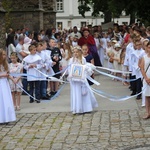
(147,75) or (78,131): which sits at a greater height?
(147,75)

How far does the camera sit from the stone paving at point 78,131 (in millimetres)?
8633

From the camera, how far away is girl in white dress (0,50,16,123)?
10484 millimetres

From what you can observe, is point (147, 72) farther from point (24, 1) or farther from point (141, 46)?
point (24, 1)

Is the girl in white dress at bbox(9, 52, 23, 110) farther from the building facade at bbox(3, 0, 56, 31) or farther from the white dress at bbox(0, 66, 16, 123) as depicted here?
the building facade at bbox(3, 0, 56, 31)

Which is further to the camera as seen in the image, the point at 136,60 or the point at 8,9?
the point at 8,9

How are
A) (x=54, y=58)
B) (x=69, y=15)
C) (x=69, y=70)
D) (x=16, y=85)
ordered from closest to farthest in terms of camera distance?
(x=69, y=70), (x=16, y=85), (x=54, y=58), (x=69, y=15)

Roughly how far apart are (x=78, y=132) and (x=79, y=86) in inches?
80.4

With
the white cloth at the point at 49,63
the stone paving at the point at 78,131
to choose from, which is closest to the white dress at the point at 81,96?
the stone paving at the point at 78,131

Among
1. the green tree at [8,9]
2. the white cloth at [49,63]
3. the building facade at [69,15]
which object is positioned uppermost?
the green tree at [8,9]

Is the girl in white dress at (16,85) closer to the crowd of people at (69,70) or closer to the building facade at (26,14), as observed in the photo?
the crowd of people at (69,70)

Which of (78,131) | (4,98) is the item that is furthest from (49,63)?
(78,131)

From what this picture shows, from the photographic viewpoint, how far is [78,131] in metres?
9.69

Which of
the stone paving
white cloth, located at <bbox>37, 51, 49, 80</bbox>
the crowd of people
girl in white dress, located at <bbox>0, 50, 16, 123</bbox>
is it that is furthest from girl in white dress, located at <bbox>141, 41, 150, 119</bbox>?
white cloth, located at <bbox>37, 51, 49, 80</bbox>

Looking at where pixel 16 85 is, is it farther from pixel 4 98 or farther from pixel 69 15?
pixel 69 15
